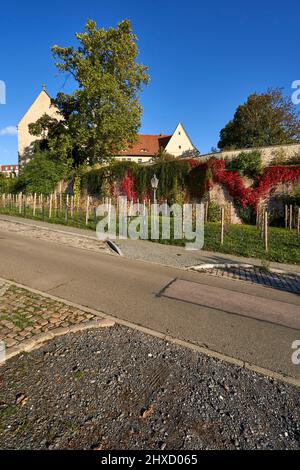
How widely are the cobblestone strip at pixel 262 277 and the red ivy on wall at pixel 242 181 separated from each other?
1293 cm

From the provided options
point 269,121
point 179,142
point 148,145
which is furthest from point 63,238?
point 148,145

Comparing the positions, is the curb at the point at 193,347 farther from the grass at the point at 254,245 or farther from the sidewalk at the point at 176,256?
the grass at the point at 254,245

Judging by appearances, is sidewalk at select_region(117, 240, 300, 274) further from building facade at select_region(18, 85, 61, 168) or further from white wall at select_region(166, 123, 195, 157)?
white wall at select_region(166, 123, 195, 157)

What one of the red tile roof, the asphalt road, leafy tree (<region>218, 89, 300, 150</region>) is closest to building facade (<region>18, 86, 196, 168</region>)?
the red tile roof

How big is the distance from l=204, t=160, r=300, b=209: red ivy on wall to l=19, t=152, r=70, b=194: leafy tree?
1526cm

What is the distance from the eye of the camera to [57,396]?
2635mm

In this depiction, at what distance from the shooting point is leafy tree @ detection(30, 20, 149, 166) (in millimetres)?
24625

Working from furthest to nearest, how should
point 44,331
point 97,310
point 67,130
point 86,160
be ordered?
1. point 86,160
2. point 67,130
3. point 97,310
4. point 44,331

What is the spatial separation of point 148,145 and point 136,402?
52.5 m

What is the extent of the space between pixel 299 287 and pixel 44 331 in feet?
20.3

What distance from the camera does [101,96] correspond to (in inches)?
984

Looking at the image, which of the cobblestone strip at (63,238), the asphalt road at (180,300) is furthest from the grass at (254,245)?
the asphalt road at (180,300)
